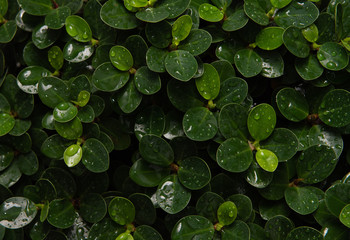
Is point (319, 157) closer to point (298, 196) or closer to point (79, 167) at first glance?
point (298, 196)

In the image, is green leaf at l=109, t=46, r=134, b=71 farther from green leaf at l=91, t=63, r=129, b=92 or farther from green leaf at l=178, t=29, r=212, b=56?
green leaf at l=178, t=29, r=212, b=56

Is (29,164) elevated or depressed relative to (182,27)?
depressed

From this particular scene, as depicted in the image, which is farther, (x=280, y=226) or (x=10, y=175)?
(x=10, y=175)

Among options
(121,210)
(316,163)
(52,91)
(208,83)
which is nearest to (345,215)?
(316,163)

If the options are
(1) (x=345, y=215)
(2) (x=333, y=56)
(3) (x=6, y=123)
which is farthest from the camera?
(3) (x=6, y=123)

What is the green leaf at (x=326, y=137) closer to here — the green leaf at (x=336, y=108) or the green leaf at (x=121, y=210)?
the green leaf at (x=336, y=108)

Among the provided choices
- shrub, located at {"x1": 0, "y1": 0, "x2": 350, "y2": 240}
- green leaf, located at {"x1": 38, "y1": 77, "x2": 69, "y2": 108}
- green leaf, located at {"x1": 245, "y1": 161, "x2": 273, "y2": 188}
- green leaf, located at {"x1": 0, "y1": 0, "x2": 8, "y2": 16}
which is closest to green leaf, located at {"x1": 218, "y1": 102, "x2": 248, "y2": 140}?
shrub, located at {"x1": 0, "y1": 0, "x2": 350, "y2": 240}

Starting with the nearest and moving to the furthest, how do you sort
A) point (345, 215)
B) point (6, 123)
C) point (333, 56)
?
1. point (345, 215)
2. point (333, 56)
3. point (6, 123)

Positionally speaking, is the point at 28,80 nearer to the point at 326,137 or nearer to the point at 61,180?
the point at 61,180
